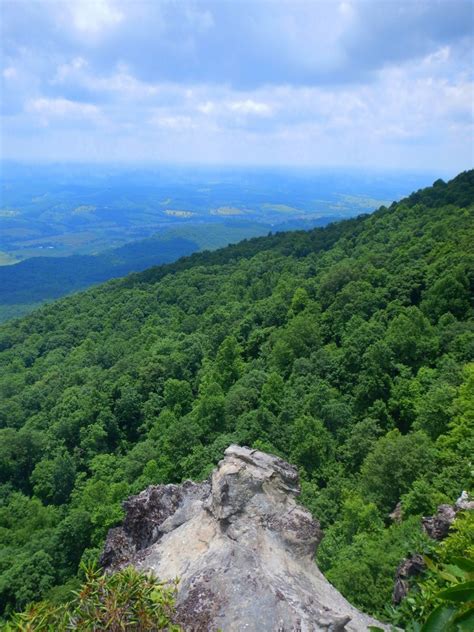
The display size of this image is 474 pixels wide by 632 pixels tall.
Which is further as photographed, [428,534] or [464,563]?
[428,534]

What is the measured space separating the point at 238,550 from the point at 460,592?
10.1 metres

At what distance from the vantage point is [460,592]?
317cm

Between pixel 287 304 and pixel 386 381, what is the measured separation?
2500cm

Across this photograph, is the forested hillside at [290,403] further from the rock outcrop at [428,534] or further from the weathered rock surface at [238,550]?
the weathered rock surface at [238,550]

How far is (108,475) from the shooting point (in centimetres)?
4159

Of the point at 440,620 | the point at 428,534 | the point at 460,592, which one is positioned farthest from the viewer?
the point at 428,534

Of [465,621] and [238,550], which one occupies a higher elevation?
[465,621]

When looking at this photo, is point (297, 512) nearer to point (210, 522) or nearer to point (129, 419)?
point (210, 522)

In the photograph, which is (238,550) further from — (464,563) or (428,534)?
(464,563)

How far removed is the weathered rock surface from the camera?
10.4 m

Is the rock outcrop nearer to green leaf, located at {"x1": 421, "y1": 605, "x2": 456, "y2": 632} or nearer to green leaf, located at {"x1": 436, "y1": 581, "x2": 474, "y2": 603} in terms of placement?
green leaf, located at {"x1": 421, "y1": 605, "x2": 456, "y2": 632}

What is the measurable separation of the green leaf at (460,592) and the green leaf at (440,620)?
184 millimetres

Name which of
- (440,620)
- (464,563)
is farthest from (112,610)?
(464,563)

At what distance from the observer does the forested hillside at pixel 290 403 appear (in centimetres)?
2427
